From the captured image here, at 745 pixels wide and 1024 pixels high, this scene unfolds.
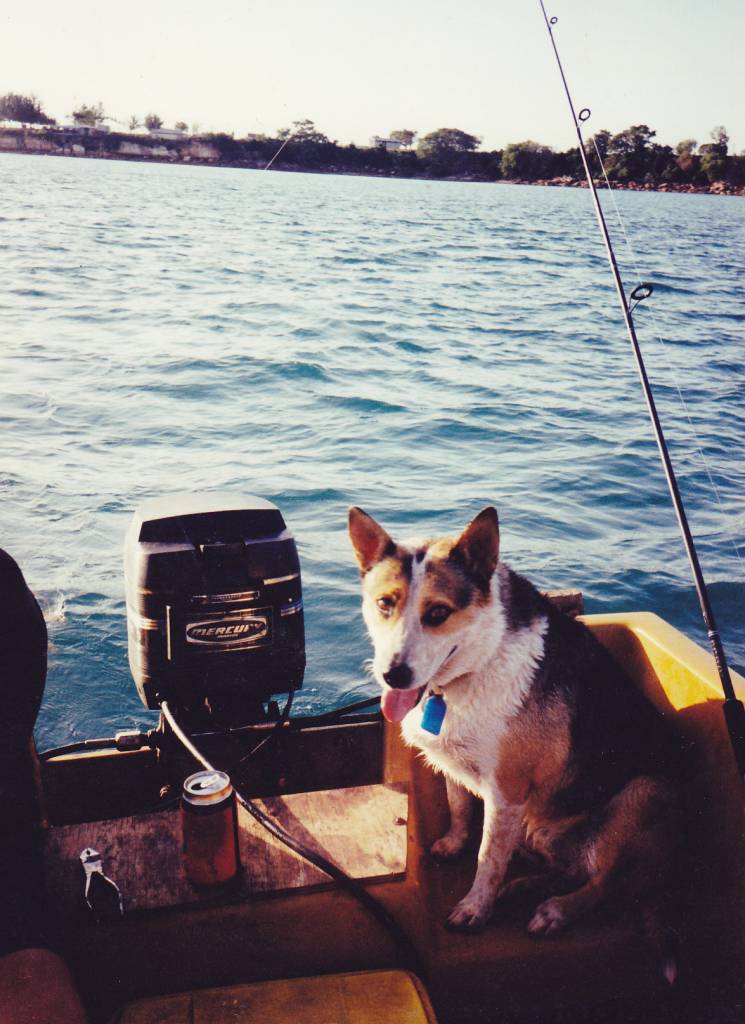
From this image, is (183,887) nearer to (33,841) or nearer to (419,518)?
(33,841)

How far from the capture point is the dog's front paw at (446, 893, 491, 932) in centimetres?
279

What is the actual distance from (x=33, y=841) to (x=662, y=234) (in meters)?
43.5

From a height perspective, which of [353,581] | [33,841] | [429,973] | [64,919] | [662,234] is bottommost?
[353,581]

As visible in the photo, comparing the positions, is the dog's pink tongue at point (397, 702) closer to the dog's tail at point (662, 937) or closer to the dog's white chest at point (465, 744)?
the dog's white chest at point (465, 744)

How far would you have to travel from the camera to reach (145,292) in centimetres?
2075

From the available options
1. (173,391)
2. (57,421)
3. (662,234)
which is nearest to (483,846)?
(57,421)

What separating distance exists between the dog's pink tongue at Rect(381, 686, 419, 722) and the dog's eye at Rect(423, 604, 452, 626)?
25cm

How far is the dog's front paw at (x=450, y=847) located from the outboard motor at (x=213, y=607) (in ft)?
3.24

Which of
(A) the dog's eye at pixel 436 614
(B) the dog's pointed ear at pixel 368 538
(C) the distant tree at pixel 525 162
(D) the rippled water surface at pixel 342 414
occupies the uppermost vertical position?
(C) the distant tree at pixel 525 162

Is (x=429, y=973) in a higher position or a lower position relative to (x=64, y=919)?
lower

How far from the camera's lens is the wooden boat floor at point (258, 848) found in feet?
8.71

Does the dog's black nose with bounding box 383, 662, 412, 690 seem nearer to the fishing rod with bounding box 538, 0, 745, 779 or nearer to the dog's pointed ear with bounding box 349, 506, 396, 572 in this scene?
the dog's pointed ear with bounding box 349, 506, 396, 572

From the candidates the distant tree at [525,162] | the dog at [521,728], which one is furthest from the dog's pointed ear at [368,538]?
the distant tree at [525,162]

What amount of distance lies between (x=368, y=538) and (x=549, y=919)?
148cm
